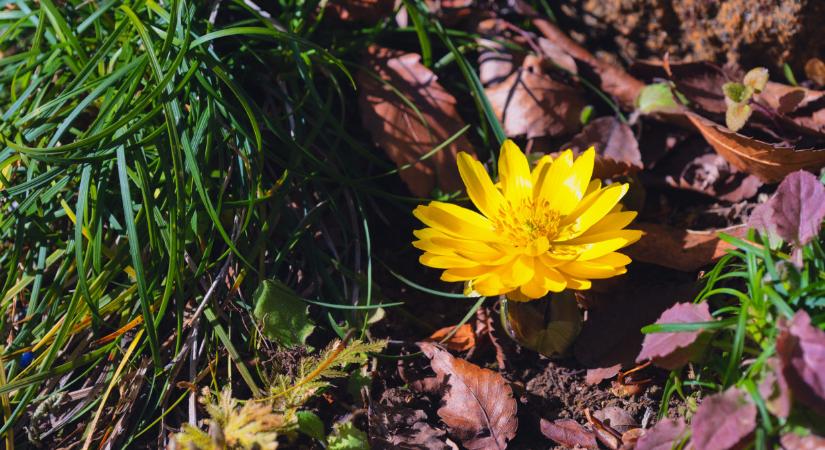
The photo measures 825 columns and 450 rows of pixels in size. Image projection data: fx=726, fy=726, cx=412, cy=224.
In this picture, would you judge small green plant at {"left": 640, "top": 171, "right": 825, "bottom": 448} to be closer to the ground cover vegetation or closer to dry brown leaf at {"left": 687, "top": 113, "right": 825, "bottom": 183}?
the ground cover vegetation

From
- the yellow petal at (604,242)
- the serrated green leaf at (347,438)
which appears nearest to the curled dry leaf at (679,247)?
the yellow petal at (604,242)

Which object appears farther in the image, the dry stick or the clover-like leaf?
the dry stick

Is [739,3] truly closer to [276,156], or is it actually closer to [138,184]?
[276,156]

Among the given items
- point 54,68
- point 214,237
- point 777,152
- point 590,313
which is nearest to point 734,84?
point 777,152

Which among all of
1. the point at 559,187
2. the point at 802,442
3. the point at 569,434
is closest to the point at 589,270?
the point at 559,187

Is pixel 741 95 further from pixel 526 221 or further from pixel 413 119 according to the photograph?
pixel 413 119

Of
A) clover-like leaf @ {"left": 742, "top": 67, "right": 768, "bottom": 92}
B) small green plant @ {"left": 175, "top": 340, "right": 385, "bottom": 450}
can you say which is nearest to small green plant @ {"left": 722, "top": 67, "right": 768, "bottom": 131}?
clover-like leaf @ {"left": 742, "top": 67, "right": 768, "bottom": 92}

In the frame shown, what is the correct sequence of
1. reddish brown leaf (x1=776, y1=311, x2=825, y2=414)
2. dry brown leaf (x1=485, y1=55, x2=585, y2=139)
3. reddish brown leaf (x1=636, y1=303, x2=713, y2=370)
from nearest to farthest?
reddish brown leaf (x1=776, y1=311, x2=825, y2=414) < reddish brown leaf (x1=636, y1=303, x2=713, y2=370) < dry brown leaf (x1=485, y1=55, x2=585, y2=139)
